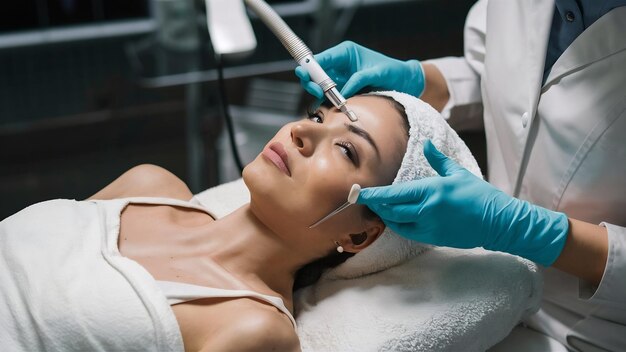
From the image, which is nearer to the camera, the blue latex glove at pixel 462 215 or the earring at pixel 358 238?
the blue latex glove at pixel 462 215

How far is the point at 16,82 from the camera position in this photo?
116 inches

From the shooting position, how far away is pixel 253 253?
4.21 ft

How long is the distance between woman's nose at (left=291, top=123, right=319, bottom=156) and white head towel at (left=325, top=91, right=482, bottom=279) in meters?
0.16

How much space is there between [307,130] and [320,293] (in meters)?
0.32

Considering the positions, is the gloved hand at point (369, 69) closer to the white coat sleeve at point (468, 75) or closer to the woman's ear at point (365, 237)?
the white coat sleeve at point (468, 75)

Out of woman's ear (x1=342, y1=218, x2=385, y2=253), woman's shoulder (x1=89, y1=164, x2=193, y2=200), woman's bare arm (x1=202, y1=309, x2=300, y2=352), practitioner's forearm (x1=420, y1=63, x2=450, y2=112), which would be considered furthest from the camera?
practitioner's forearm (x1=420, y1=63, x2=450, y2=112)

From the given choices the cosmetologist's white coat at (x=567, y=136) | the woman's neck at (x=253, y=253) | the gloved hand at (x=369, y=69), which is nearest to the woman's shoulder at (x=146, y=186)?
the woman's neck at (x=253, y=253)

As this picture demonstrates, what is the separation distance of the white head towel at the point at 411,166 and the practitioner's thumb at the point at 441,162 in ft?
0.12

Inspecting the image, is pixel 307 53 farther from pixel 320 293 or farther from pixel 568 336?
pixel 568 336

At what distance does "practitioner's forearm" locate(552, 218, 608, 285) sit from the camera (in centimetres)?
118

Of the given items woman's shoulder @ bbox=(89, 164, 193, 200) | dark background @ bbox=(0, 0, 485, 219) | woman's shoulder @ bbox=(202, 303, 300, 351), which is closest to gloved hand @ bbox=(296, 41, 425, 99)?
woman's shoulder @ bbox=(89, 164, 193, 200)

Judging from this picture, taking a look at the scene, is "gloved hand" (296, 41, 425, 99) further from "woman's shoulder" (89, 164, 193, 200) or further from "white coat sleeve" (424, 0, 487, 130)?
"woman's shoulder" (89, 164, 193, 200)

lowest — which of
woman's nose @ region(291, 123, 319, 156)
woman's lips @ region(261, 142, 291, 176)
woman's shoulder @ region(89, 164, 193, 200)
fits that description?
woman's shoulder @ region(89, 164, 193, 200)

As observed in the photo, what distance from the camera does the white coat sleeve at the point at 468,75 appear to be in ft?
5.32
